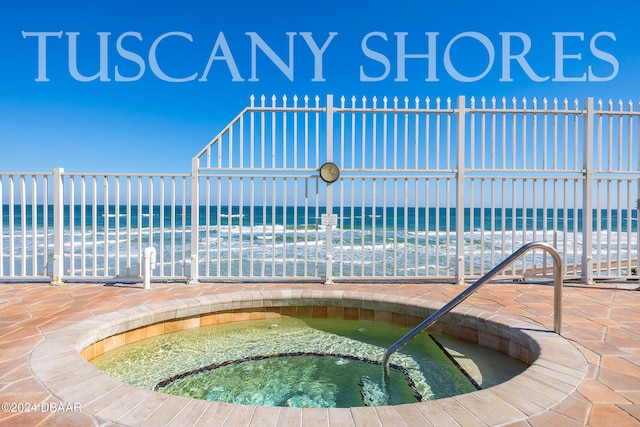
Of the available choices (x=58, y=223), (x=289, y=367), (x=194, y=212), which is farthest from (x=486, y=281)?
(x=58, y=223)

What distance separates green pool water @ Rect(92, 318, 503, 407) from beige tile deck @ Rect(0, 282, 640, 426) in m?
0.45

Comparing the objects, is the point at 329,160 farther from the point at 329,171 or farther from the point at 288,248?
the point at 288,248

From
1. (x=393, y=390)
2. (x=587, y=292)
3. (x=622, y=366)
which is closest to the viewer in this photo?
(x=622, y=366)

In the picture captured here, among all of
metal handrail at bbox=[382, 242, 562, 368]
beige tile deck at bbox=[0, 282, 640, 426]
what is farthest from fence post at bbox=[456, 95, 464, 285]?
metal handrail at bbox=[382, 242, 562, 368]

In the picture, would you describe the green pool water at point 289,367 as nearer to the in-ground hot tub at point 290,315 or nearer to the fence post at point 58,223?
the in-ground hot tub at point 290,315

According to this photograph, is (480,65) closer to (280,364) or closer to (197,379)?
(280,364)

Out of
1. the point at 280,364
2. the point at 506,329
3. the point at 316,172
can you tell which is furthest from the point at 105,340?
the point at 506,329

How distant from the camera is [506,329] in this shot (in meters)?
2.53

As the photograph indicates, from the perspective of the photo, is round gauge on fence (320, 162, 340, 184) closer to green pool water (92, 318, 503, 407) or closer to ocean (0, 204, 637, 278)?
ocean (0, 204, 637, 278)

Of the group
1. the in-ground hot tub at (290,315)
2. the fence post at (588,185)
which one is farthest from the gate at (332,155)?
the fence post at (588,185)

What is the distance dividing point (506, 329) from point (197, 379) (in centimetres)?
235

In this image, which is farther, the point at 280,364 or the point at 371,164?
the point at 371,164

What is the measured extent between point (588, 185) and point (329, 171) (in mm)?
3391

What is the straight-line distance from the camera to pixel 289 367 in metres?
2.41
